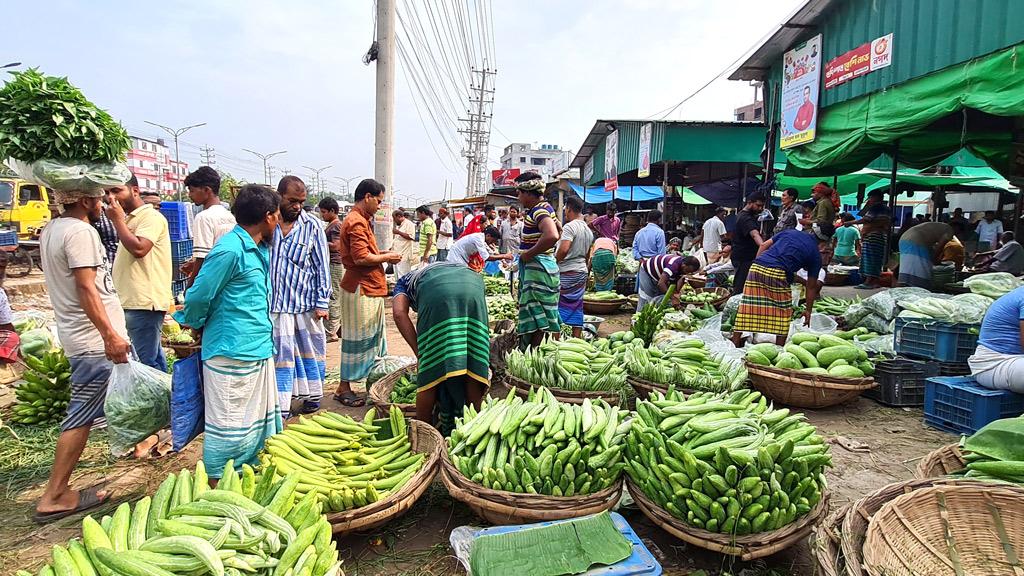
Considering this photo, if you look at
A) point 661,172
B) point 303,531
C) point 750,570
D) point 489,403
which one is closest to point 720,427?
point 750,570

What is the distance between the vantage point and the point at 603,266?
34.4 feet

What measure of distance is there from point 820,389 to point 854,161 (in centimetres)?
533

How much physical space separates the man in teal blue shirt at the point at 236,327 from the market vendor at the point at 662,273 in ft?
15.8

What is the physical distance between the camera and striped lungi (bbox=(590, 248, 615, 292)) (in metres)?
10.5

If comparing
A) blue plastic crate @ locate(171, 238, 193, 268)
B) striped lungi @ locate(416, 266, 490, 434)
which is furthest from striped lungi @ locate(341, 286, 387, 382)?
blue plastic crate @ locate(171, 238, 193, 268)

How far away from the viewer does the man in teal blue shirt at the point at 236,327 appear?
2.89m

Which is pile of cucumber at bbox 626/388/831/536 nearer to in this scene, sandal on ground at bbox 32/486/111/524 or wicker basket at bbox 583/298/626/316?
sandal on ground at bbox 32/486/111/524

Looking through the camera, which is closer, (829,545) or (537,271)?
(829,545)

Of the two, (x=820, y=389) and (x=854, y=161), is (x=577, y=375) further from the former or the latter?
(x=854, y=161)

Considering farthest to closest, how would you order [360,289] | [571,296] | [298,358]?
[571,296] → [360,289] → [298,358]

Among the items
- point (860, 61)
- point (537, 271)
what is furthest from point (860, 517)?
point (860, 61)

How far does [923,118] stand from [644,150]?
6713 mm

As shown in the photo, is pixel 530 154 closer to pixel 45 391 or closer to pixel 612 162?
pixel 612 162

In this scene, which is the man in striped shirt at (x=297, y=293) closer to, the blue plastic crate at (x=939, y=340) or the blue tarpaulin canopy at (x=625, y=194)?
the blue plastic crate at (x=939, y=340)
